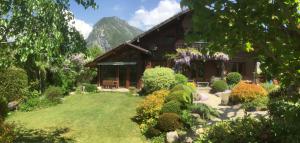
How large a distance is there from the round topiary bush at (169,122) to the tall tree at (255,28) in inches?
381

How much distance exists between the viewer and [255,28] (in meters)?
6.83

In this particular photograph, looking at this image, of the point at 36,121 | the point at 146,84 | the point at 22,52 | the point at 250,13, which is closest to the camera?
the point at 250,13

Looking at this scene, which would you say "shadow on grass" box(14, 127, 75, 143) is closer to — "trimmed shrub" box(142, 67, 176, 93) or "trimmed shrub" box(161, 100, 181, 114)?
"trimmed shrub" box(161, 100, 181, 114)

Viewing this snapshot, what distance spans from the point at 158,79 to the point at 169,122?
13202 mm

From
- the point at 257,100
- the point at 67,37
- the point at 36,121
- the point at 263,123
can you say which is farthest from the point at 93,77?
the point at 263,123

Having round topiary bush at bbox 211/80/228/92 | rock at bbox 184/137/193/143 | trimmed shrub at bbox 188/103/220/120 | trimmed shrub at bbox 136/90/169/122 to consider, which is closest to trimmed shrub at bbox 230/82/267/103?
trimmed shrub at bbox 188/103/220/120

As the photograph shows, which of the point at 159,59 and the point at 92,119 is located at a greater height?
the point at 159,59

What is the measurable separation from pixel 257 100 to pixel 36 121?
496 inches

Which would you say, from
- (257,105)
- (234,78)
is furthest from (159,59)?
(257,105)

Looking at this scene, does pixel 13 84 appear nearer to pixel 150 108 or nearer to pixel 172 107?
pixel 150 108

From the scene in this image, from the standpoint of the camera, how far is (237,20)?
6.73 metres

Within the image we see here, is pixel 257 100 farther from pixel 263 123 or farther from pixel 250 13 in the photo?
pixel 250 13

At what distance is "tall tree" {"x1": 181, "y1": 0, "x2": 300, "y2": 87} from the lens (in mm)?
6359

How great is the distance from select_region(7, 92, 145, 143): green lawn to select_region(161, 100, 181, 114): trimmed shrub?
172 centimetres
